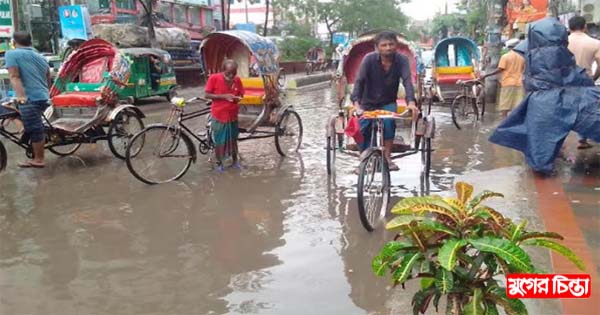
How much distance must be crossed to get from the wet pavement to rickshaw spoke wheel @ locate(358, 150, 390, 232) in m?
0.16

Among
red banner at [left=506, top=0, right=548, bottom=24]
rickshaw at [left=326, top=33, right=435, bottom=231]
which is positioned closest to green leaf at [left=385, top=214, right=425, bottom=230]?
rickshaw at [left=326, top=33, right=435, bottom=231]

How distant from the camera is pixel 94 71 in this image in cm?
927

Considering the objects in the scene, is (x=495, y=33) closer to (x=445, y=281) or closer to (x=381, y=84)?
(x=381, y=84)

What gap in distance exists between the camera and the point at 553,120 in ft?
20.2

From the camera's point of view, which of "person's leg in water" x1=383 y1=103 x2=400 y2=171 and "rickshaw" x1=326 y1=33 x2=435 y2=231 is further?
"person's leg in water" x1=383 y1=103 x2=400 y2=171

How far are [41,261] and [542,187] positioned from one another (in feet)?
15.1

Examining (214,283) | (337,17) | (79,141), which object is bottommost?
(214,283)

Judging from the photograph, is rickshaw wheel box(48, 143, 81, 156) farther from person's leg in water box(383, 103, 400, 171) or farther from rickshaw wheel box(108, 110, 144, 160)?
person's leg in water box(383, 103, 400, 171)

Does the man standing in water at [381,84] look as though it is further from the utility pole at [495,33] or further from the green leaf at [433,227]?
the utility pole at [495,33]

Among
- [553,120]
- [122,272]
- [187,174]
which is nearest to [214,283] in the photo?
[122,272]

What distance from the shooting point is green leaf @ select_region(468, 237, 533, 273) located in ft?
6.52

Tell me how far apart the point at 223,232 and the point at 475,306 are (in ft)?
10.3

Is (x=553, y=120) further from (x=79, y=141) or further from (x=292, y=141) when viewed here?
(x=79, y=141)

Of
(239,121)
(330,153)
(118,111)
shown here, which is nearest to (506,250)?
(330,153)
